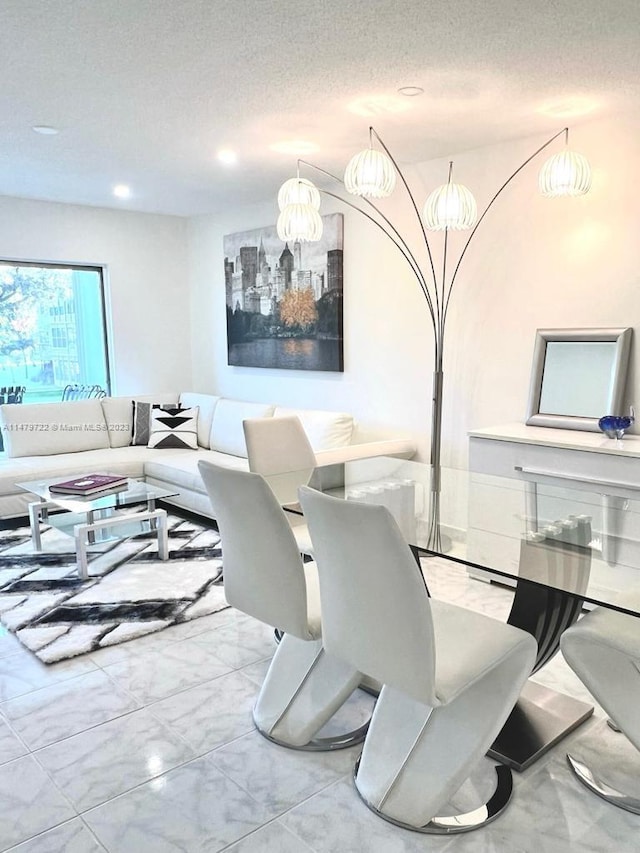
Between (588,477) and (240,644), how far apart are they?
1831 millimetres

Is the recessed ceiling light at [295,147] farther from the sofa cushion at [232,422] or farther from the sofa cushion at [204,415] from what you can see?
the sofa cushion at [204,415]

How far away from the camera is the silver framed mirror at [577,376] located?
3340 mm

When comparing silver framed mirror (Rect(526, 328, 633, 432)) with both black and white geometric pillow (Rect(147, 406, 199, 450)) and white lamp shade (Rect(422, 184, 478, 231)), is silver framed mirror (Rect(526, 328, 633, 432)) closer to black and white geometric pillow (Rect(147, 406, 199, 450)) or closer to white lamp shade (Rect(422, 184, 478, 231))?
white lamp shade (Rect(422, 184, 478, 231))

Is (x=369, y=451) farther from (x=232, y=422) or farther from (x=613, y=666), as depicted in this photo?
(x=613, y=666)

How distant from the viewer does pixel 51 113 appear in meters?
3.16

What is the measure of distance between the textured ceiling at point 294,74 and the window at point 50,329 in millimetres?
1696

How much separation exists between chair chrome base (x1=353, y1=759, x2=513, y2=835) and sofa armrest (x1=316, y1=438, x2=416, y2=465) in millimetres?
2225

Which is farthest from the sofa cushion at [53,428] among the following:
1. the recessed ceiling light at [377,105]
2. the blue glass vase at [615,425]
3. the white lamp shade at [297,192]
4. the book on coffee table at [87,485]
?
the blue glass vase at [615,425]

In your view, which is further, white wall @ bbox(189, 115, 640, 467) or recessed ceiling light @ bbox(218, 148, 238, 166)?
recessed ceiling light @ bbox(218, 148, 238, 166)

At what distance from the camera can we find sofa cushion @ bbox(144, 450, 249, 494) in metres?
4.62

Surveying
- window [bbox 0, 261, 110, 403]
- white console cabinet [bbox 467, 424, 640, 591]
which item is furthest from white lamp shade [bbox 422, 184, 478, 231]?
window [bbox 0, 261, 110, 403]

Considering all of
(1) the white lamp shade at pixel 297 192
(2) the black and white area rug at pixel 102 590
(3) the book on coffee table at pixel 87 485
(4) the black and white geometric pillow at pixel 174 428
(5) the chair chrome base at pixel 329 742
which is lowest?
(2) the black and white area rug at pixel 102 590

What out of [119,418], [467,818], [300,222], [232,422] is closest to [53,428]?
[119,418]

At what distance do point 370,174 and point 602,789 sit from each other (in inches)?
101
